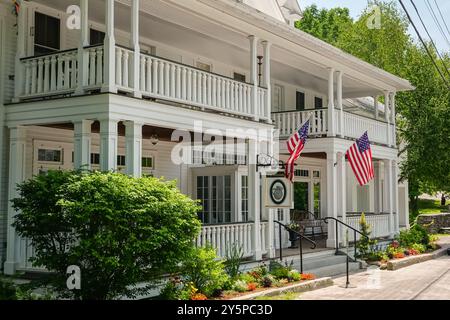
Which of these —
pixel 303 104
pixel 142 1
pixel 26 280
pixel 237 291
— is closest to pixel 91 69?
pixel 142 1

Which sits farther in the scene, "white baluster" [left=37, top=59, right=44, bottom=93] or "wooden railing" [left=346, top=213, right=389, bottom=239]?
"wooden railing" [left=346, top=213, right=389, bottom=239]

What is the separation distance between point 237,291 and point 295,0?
1993 cm

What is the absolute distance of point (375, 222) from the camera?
2091cm

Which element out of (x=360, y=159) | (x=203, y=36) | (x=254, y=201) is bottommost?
(x=254, y=201)

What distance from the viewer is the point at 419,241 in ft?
71.2

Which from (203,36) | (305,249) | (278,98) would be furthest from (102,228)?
(278,98)

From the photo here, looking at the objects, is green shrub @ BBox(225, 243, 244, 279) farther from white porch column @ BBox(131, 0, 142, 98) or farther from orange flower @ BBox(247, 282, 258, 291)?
white porch column @ BBox(131, 0, 142, 98)

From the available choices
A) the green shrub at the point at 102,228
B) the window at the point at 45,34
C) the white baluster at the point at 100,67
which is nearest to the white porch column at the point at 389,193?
the window at the point at 45,34

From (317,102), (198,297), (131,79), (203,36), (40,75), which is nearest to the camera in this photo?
(198,297)

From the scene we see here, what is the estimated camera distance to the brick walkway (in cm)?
1223

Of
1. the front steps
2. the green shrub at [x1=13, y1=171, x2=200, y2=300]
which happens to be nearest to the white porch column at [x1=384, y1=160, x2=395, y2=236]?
the front steps

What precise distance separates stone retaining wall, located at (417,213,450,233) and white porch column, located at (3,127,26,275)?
2753 centimetres

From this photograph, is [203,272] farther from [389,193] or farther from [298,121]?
[389,193]

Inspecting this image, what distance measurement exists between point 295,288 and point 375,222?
30.7 ft
